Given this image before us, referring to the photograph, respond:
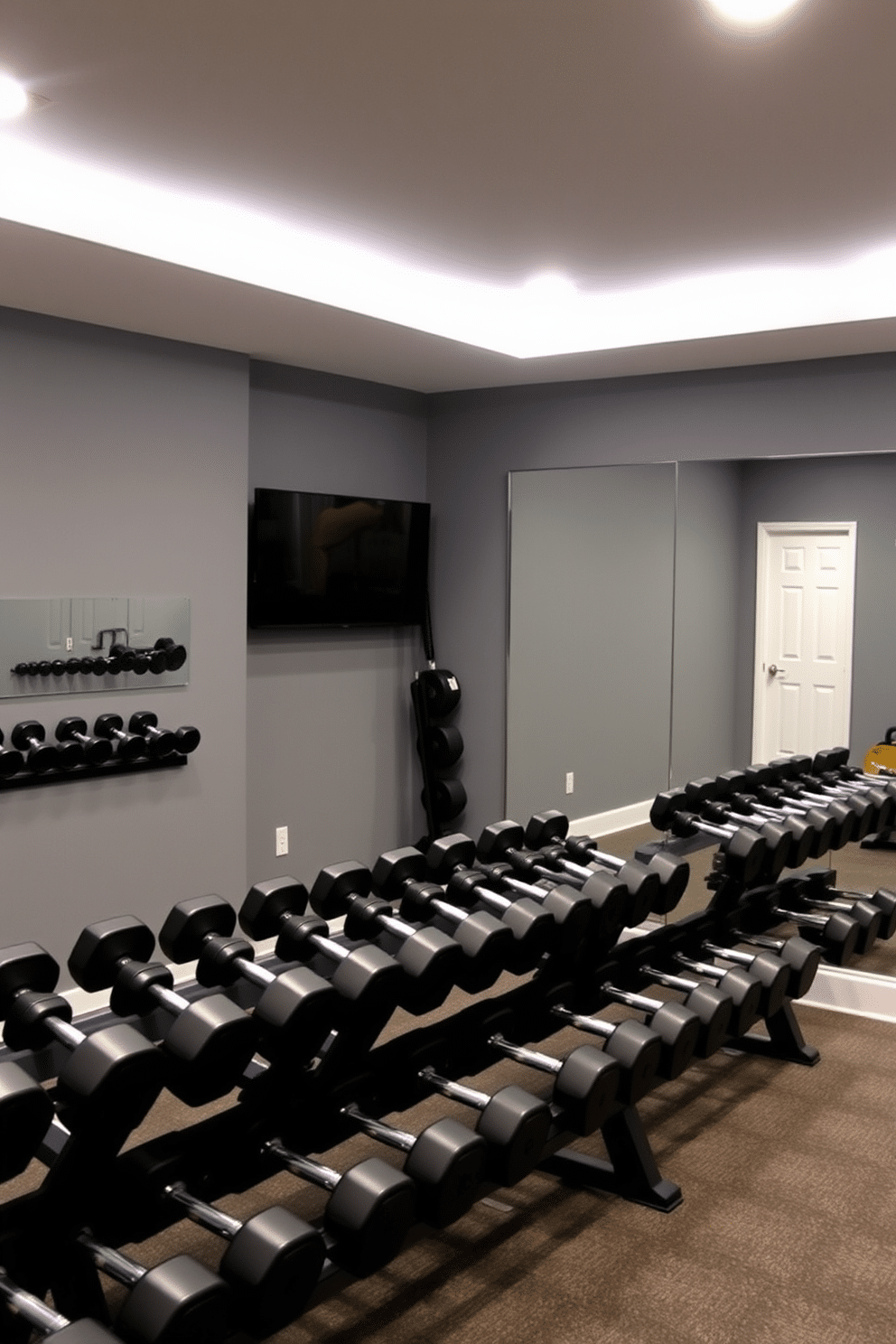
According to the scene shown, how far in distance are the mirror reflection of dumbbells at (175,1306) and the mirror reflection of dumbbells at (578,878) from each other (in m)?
1.08

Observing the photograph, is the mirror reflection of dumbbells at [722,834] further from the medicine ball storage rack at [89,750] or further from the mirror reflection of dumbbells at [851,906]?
the medicine ball storage rack at [89,750]

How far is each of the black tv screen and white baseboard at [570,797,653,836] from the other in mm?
1094

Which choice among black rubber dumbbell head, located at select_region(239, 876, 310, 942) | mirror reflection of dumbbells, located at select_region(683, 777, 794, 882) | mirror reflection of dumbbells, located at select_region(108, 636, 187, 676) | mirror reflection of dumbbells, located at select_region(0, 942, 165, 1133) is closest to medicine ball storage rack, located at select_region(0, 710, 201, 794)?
mirror reflection of dumbbells, located at select_region(108, 636, 187, 676)

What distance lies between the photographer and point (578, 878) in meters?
2.62

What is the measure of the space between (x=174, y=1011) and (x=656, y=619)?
9.23 ft

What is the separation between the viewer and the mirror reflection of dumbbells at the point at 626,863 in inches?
99.7

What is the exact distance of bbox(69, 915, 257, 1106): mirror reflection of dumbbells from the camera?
5.18ft

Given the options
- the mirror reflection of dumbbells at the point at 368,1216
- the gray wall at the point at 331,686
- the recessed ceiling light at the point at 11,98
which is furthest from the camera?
the gray wall at the point at 331,686

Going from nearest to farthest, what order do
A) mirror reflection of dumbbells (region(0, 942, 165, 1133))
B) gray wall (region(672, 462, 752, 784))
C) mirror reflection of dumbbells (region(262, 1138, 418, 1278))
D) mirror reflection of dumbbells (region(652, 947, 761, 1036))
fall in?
mirror reflection of dumbbells (region(0, 942, 165, 1133)) < mirror reflection of dumbbells (region(262, 1138, 418, 1278)) < mirror reflection of dumbbells (region(652, 947, 761, 1036)) < gray wall (region(672, 462, 752, 784))

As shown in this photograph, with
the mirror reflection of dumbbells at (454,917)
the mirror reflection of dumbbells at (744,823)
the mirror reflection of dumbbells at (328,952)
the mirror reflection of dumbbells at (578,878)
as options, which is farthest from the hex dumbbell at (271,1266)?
the mirror reflection of dumbbells at (744,823)

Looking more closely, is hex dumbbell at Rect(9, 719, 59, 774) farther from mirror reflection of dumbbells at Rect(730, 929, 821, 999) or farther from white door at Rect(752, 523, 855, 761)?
white door at Rect(752, 523, 855, 761)

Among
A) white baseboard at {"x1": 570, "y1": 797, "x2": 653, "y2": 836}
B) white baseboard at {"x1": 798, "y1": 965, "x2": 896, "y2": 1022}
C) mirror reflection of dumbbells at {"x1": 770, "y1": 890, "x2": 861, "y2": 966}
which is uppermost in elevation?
white baseboard at {"x1": 570, "y1": 797, "x2": 653, "y2": 836}

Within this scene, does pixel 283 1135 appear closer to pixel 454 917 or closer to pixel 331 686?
pixel 454 917

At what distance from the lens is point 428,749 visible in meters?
4.73
